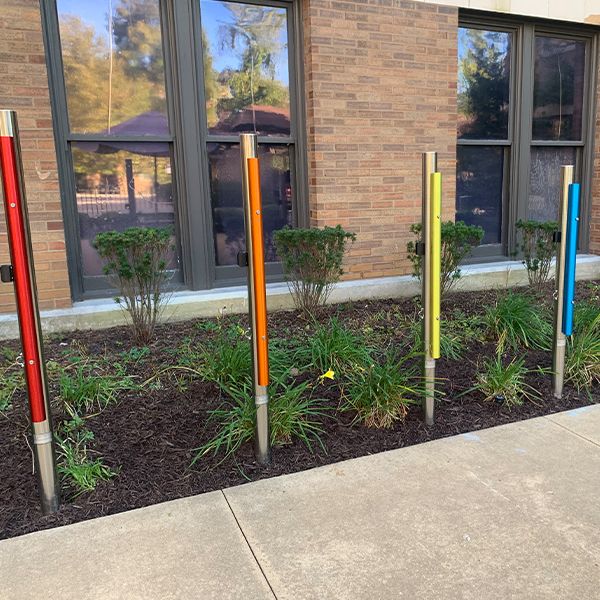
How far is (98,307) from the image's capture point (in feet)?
17.8

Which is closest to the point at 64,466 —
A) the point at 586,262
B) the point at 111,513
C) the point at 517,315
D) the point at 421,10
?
the point at 111,513

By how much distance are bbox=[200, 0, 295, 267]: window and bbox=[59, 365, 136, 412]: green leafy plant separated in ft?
8.19

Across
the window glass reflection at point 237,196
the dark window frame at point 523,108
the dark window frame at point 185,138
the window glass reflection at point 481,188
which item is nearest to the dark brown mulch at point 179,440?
the dark window frame at point 185,138

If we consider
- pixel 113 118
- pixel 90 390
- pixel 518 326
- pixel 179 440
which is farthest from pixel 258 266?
pixel 113 118

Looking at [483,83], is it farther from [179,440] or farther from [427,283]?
[179,440]

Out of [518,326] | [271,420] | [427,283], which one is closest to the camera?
[271,420]

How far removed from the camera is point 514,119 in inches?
296

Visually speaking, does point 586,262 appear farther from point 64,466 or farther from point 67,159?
point 64,466

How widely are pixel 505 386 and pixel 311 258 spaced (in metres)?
2.21

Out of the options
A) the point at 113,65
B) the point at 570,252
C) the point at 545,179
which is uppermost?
the point at 113,65

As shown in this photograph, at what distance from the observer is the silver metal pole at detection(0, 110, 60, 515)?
2391 millimetres

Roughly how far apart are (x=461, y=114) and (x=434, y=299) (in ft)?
15.0

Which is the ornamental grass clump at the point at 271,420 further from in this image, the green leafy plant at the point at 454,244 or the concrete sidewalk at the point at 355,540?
the green leafy plant at the point at 454,244

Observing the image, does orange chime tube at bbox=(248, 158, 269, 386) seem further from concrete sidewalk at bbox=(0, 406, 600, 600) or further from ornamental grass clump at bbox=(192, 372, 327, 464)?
concrete sidewalk at bbox=(0, 406, 600, 600)
